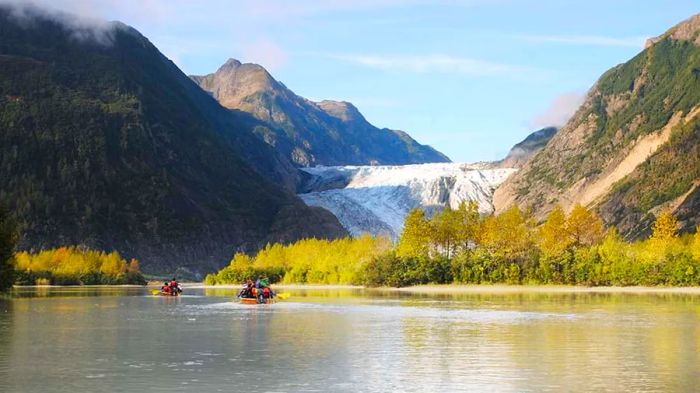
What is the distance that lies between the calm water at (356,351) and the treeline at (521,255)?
4962cm

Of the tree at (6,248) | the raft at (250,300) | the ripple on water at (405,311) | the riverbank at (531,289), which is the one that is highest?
the tree at (6,248)

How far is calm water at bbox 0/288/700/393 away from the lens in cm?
3475

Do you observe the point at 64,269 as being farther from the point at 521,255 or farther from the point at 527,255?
the point at 527,255

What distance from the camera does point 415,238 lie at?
459ft

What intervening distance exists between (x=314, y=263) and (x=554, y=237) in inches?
1951

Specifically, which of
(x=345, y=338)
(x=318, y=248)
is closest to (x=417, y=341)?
(x=345, y=338)

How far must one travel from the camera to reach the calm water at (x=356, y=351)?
34.8m

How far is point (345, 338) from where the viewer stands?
→ 51.8 metres

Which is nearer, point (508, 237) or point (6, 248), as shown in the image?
point (6, 248)

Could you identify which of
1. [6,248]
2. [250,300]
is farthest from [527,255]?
[6,248]

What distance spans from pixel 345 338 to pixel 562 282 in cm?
8163

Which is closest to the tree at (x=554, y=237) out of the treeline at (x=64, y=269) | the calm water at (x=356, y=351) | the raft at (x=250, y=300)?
the raft at (x=250, y=300)

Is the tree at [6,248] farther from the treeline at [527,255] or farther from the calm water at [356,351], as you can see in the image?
the treeline at [527,255]

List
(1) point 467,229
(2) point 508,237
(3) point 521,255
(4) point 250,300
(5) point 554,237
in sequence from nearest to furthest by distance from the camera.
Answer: (4) point 250,300 → (3) point 521,255 → (5) point 554,237 → (2) point 508,237 → (1) point 467,229
